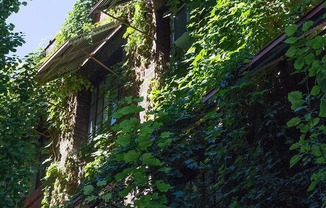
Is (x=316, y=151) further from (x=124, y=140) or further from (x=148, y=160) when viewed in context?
(x=124, y=140)

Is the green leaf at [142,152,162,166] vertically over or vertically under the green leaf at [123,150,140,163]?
under

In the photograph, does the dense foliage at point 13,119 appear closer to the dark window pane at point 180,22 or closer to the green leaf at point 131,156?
the dark window pane at point 180,22

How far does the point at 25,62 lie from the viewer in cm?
1178

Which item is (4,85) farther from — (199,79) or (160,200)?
(160,200)

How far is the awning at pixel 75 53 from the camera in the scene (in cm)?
1130

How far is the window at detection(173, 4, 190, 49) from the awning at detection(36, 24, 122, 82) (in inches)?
67.0

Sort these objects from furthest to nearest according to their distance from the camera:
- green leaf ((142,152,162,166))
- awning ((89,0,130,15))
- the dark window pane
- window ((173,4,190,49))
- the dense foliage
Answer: awning ((89,0,130,15)) → the dark window pane → window ((173,4,190,49)) → the dense foliage → green leaf ((142,152,162,166))

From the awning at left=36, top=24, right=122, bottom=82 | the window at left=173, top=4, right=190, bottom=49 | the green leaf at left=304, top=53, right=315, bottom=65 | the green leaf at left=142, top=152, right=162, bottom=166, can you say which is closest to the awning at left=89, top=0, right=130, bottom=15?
the awning at left=36, top=24, right=122, bottom=82

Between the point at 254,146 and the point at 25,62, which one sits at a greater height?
the point at 25,62

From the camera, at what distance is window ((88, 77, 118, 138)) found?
11.7 meters

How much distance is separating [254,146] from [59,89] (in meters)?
8.05

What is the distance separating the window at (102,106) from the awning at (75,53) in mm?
711

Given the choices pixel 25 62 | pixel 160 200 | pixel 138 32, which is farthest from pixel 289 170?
pixel 25 62

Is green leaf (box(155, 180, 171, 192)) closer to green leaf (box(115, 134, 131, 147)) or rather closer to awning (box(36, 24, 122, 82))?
green leaf (box(115, 134, 131, 147))
